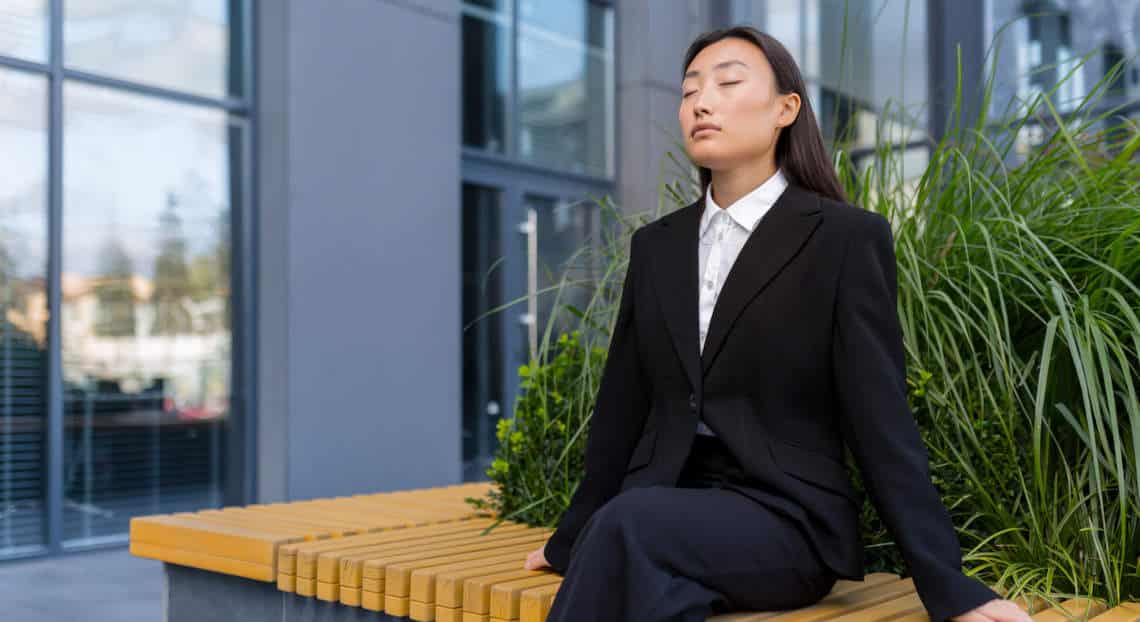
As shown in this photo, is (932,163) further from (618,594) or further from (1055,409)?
(618,594)

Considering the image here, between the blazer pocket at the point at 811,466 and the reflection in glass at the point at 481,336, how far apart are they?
18.5 ft

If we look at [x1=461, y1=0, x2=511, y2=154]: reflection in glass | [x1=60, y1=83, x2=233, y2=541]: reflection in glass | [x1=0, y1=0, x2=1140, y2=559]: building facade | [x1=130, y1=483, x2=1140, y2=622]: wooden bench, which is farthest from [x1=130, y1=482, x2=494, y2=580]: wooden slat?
[x1=461, y1=0, x2=511, y2=154]: reflection in glass

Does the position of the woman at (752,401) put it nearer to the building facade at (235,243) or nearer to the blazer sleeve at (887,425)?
the blazer sleeve at (887,425)

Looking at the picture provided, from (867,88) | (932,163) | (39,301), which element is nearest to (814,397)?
(932,163)

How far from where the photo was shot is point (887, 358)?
1.84 metres

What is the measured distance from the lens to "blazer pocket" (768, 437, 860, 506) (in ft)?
6.05

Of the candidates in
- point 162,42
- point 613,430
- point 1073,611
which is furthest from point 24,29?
point 1073,611

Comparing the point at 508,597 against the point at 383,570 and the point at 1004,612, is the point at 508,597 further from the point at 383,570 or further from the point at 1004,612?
the point at 1004,612

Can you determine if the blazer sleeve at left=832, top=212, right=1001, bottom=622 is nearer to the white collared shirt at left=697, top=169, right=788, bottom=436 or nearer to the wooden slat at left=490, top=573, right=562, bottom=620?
the white collared shirt at left=697, top=169, right=788, bottom=436

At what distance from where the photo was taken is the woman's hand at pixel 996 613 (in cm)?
164

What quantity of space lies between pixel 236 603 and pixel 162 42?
13.7 ft

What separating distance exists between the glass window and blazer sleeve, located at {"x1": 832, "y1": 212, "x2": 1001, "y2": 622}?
15.8 feet

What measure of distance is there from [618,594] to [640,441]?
0.42 metres

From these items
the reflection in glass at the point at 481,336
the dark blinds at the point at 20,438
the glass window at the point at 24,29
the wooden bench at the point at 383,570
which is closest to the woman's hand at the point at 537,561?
the wooden bench at the point at 383,570
